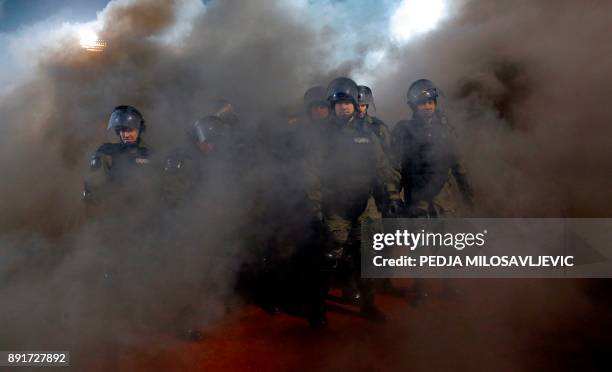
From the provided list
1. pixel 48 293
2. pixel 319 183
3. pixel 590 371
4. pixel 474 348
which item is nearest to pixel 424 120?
pixel 319 183

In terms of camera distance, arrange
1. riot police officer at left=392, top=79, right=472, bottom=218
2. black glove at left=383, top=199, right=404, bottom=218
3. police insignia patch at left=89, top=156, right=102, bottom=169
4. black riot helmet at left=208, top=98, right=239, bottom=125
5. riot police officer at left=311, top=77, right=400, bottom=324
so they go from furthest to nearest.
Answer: black riot helmet at left=208, top=98, right=239, bottom=125, riot police officer at left=392, top=79, right=472, bottom=218, black glove at left=383, top=199, right=404, bottom=218, police insignia patch at left=89, top=156, right=102, bottom=169, riot police officer at left=311, top=77, right=400, bottom=324

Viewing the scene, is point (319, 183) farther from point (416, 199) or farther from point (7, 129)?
point (7, 129)

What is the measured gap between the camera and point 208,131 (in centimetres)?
382

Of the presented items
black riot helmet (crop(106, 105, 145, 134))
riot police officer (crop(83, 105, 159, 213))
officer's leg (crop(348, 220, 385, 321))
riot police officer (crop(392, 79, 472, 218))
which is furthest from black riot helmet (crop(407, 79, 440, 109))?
black riot helmet (crop(106, 105, 145, 134))

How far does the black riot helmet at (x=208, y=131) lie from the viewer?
378 cm

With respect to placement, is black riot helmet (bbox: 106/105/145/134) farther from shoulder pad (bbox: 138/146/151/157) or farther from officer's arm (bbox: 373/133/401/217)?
officer's arm (bbox: 373/133/401/217)

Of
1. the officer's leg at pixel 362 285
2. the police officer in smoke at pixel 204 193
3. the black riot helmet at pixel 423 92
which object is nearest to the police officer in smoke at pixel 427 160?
the black riot helmet at pixel 423 92

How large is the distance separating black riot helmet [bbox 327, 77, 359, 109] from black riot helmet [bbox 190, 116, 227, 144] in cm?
110

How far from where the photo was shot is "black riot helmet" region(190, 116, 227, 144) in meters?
3.78

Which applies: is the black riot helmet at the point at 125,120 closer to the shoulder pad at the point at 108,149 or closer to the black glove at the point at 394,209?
the shoulder pad at the point at 108,149

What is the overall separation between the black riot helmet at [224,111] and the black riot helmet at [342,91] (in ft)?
4.47

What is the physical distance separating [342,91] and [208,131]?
1317mm

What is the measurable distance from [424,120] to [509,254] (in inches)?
77.6

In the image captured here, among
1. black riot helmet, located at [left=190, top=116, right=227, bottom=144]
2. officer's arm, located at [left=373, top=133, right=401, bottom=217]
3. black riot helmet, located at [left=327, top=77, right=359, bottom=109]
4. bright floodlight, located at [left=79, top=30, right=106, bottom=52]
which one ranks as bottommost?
officer's arm, located at [left=373, top=133, right=401, bottom=217]
